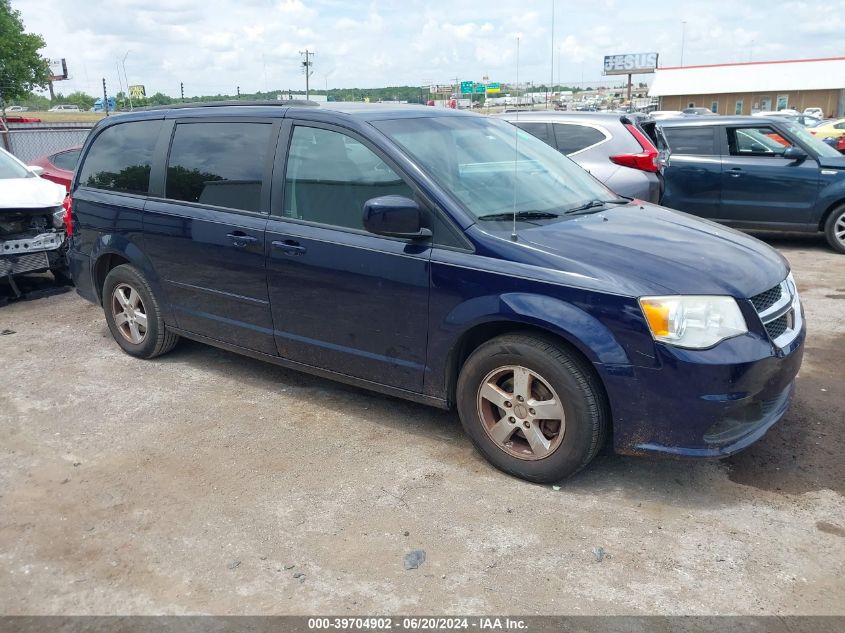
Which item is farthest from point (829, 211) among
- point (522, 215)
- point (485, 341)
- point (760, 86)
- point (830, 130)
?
point (760, 86)

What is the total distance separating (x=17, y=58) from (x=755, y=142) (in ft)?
179

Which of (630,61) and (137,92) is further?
(630,61)

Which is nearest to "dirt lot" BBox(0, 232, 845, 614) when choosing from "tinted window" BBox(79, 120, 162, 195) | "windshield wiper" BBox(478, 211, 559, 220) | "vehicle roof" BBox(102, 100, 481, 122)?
"windshield wiper" BBox(478, 211, 559, 220)

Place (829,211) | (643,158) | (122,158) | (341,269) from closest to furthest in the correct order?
(341,269)
(122,158)
(643,158)
(829,211)

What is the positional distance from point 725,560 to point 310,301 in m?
2.56

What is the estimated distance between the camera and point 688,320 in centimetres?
326

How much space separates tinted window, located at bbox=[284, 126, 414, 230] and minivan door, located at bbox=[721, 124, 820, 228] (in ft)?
23.8

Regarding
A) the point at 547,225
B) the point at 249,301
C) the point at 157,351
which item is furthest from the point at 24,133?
the point at 547,225

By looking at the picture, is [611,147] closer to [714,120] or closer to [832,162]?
A: [714,120]

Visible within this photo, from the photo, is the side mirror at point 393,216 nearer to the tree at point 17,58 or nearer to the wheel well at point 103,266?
the wheel well at point 103,266

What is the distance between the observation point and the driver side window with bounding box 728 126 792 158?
962 centimetres

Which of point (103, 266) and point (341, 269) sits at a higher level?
point (341, 269)

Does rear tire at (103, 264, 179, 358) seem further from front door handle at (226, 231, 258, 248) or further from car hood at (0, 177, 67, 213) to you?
car hood at (0, 177, 67, 213)

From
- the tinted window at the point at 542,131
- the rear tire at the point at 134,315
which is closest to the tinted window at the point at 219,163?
the rear tire at the point at 134,315
